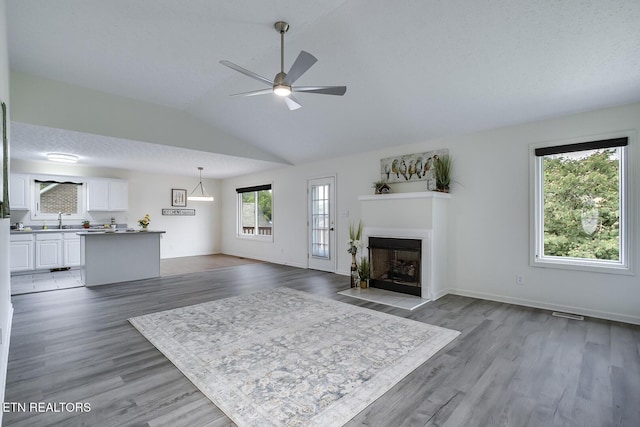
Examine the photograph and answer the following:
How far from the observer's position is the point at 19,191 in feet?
21.4

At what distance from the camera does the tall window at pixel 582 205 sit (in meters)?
3.62

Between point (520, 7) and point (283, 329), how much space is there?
12.1ft

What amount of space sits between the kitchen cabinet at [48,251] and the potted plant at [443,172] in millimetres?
7964

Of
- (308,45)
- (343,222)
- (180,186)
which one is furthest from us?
(180,186)

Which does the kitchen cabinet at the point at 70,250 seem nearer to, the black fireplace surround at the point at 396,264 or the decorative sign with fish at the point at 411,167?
the black fireplace surround at the point at 396,264

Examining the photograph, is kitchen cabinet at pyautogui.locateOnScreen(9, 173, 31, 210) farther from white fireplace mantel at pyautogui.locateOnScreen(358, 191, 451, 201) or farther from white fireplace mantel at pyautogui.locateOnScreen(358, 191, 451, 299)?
white fireplace mantel at pyautogui.locateOnScreen(358, 191, 451, 299)

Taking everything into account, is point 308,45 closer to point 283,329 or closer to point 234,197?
point 283,329

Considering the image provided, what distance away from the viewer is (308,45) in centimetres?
352

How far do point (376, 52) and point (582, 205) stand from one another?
10.6ft

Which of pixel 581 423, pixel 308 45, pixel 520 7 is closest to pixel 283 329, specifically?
pixel 581 423

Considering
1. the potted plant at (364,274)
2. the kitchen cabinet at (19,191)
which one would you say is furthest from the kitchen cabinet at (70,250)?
the potted plant at (364,274)

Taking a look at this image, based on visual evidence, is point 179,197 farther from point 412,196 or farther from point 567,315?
point 567,315

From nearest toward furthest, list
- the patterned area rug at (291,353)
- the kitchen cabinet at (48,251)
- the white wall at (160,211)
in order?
the patterned area rug at (291,353) < the kitchen cabinet at (48,251) < the white wall at (160,211)

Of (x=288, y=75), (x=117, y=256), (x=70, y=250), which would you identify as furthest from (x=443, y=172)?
(x=70, y=250)
